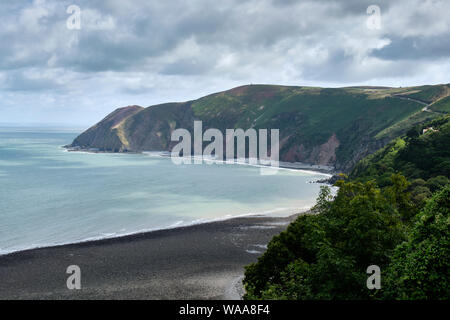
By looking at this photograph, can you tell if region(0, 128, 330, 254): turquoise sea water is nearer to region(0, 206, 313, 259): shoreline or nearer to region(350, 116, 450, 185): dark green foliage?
region(0, 206, 313, 259): shoreline

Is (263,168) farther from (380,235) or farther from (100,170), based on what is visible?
(380,235)

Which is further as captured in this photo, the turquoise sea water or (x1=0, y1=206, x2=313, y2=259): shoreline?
the turquoise sea water

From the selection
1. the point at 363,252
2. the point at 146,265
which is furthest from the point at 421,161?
the point at 363,252

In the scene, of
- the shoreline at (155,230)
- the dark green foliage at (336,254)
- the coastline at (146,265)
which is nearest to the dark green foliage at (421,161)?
the shoreline at (155,230)

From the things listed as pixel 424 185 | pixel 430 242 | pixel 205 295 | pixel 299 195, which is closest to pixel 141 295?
pixel 205 295

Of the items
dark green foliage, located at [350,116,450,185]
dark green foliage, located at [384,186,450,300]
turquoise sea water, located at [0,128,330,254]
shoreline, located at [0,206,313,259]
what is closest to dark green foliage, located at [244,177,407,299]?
dark green foliage, located at [384,186,450,300]

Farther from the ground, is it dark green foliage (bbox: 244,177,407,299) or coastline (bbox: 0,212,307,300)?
dark green foliage (bbox: 244,177,407,299)
